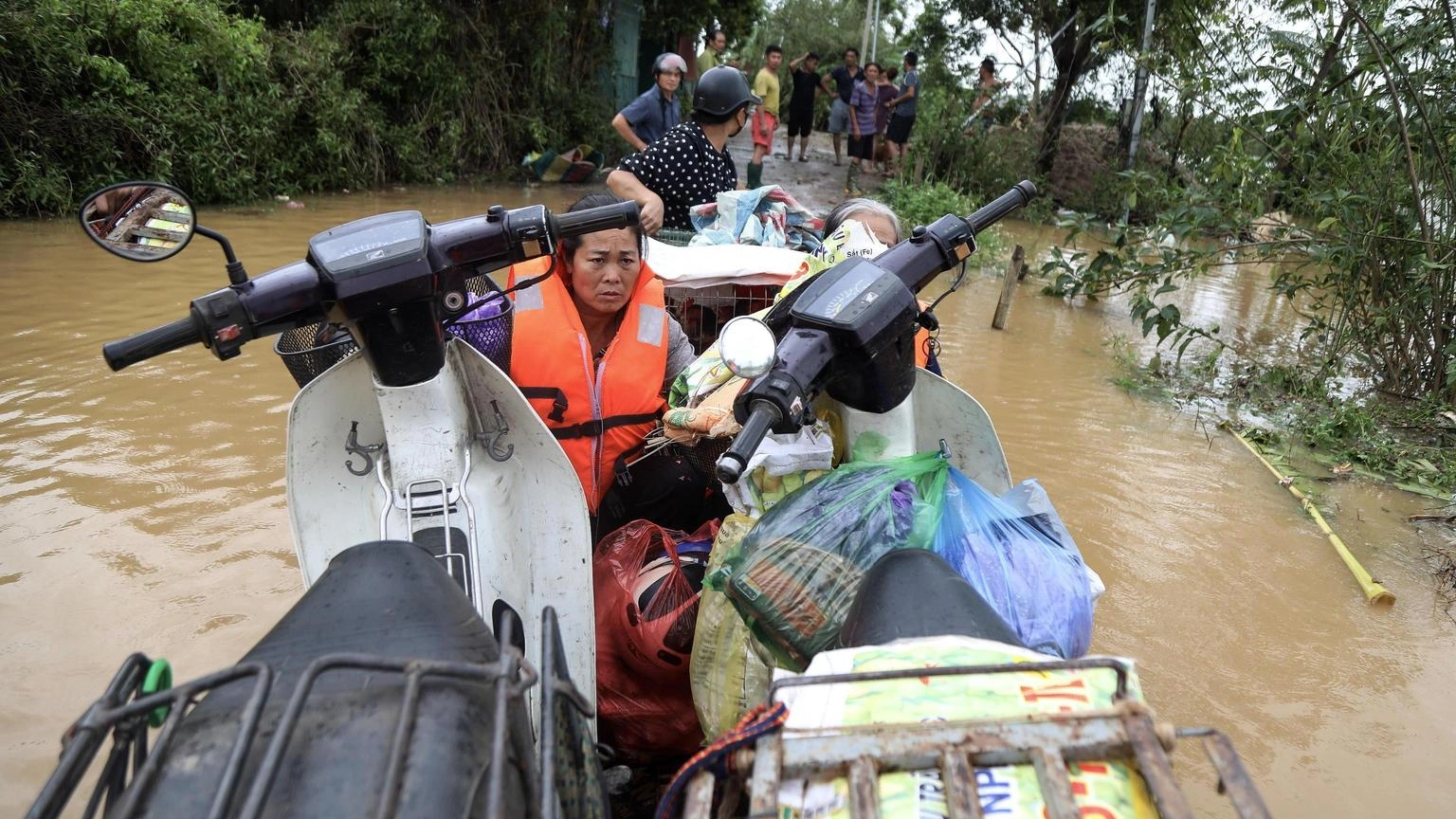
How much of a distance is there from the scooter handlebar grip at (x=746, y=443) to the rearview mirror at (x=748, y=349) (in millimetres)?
62

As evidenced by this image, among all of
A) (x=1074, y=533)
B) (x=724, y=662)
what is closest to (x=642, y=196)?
(x=1074, y=533)

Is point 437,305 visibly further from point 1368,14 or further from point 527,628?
point 1368,14

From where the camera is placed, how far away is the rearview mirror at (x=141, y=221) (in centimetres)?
173

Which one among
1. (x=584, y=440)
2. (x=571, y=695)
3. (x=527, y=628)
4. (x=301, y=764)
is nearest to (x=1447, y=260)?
(x=584, y=440)

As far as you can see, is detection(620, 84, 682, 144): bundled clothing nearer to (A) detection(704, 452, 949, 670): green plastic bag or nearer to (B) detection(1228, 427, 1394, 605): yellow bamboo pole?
(B) detection(1228, 427, 1394, 605): yellow bamboo pole

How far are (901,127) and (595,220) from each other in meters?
13.3

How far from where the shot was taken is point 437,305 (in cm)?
183

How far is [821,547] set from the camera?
5.10ft

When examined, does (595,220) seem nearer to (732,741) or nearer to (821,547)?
(821,547)

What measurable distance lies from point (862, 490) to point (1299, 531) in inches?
141

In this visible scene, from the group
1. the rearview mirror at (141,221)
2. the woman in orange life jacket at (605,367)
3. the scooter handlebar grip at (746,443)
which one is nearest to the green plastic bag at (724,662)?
the scooter handlebar grip at (746,443)

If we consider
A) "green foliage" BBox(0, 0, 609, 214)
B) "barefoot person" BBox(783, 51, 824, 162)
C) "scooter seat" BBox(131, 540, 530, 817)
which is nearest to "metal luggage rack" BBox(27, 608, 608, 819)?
"scooter seat" BBox(131, 540, 530, 817)

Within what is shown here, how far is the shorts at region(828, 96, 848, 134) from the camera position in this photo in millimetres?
16750

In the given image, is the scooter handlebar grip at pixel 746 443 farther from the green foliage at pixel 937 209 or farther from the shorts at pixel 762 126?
the shorts at pixel 762 126
